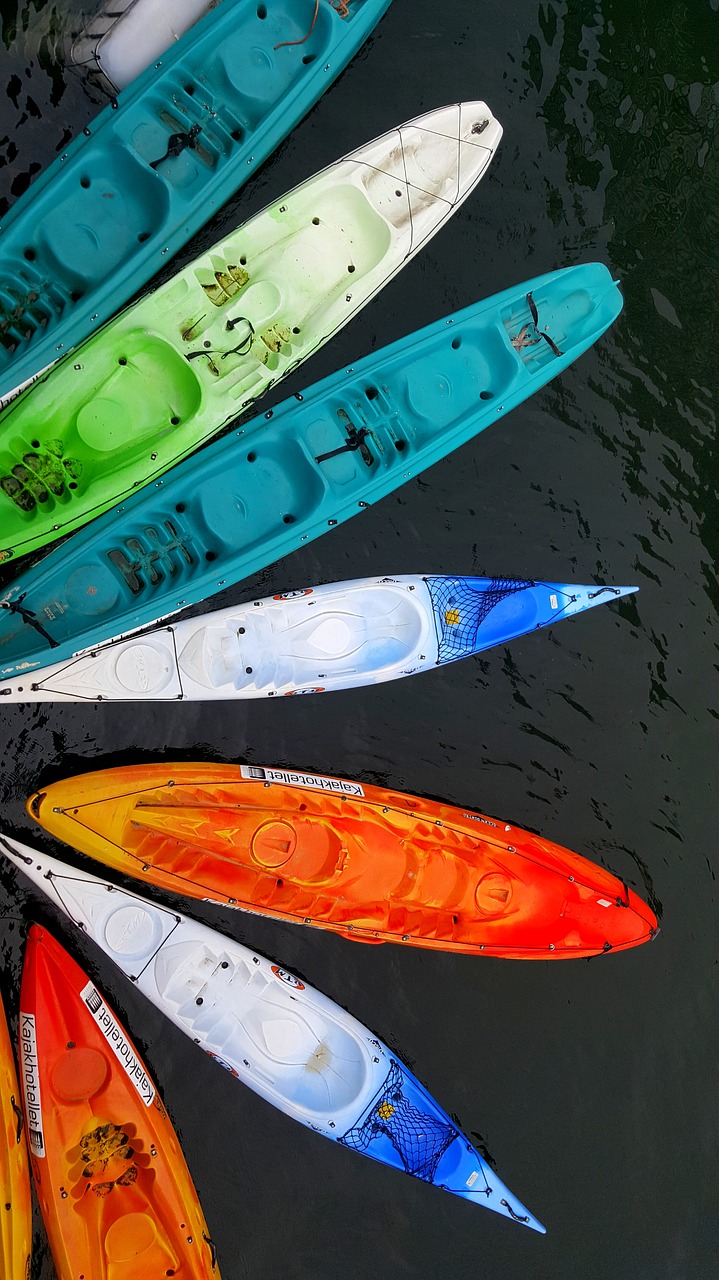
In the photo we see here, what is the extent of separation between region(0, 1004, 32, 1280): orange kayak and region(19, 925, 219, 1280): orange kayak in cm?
8

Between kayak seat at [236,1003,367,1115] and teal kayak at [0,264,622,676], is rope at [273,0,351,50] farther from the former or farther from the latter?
kayak seat at [236,1003,367,1115]

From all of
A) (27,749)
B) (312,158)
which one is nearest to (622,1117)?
(27,749)

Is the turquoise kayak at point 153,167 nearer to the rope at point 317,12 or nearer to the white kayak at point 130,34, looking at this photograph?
the rope at point 317,12

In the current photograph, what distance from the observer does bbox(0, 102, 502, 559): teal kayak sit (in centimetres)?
505

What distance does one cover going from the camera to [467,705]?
19.8 feet

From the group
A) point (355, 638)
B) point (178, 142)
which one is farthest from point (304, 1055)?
point (178, 142)

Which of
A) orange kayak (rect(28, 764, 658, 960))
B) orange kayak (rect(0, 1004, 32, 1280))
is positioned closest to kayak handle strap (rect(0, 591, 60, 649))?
orange kayak (rect(28, 764, 658, 960))

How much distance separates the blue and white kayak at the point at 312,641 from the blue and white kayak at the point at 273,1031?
1348 mm

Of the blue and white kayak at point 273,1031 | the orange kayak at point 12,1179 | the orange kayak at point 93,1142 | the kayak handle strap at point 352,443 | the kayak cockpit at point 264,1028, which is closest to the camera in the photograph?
the orange kayak at point 12,1179

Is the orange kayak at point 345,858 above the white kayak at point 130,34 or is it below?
below

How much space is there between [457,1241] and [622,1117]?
1665mm

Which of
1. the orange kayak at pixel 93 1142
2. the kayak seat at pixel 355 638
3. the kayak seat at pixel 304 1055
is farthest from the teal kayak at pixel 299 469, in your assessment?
the kayak seat at pixel 304 1055

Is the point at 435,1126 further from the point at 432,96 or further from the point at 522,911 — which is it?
the point at 432,96

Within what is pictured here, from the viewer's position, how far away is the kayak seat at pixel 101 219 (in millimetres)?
4996
